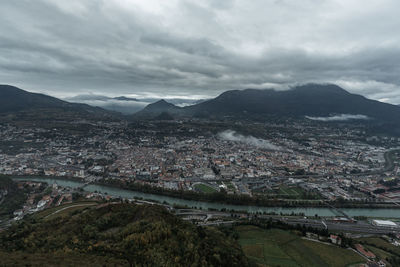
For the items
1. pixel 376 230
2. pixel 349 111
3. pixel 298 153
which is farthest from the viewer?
pixel 349 111

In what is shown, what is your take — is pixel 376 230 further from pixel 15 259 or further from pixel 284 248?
pixel 15 259

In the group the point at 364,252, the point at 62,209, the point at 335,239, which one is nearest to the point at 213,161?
the point at 335,239

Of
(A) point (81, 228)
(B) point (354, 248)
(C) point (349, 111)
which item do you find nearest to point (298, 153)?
(B) point (354, 248)

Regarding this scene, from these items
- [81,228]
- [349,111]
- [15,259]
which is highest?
[349,111]

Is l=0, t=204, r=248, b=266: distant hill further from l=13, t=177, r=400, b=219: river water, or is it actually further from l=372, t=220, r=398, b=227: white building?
l=372, t=220, r=398, b=227: white building

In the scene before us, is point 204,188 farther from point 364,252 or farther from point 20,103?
point 20,103

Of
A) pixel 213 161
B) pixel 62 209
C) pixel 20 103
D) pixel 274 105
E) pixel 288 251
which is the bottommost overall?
pixel 288 251
